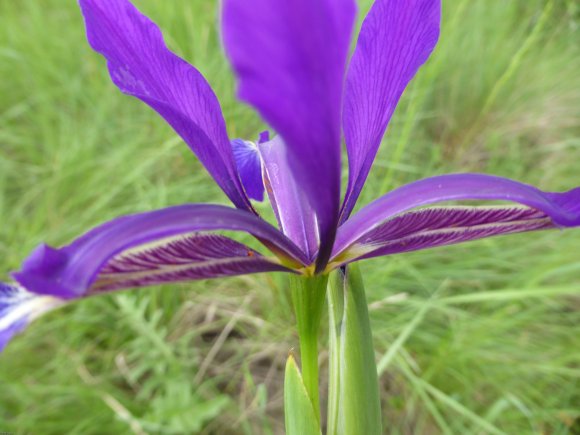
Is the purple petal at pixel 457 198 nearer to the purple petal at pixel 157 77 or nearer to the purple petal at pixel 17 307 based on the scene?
the purple petal at pixel 157 77

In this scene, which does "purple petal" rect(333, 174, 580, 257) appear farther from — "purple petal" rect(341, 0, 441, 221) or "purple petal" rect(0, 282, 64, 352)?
"purple petal" rect(0, 282, 64, 352)

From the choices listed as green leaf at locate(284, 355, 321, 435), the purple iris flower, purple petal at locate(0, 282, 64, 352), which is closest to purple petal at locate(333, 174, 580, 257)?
the purple iris flower

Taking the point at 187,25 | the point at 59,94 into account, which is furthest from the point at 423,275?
the point at 59,94

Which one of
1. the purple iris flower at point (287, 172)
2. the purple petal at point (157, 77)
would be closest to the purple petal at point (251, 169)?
the purple iris flower at point (287, 172)

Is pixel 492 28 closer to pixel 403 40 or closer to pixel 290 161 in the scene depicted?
pixel 403 40

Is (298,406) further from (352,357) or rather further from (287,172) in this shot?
(287,172)

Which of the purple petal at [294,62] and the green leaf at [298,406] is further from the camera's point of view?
the green leaf at [298,406]
